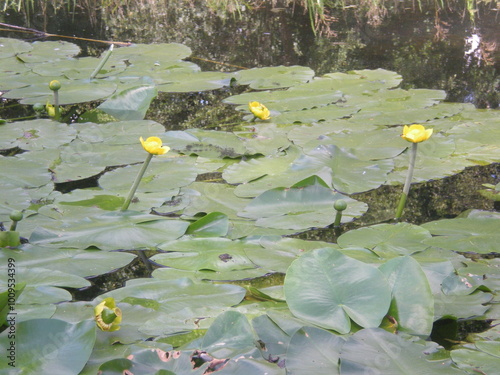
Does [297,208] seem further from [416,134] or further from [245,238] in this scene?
[416,134]

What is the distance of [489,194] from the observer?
1735 mm

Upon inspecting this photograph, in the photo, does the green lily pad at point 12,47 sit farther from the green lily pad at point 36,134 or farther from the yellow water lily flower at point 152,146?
the yellow water lily flower at point 152,146

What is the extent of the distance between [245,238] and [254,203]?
185 mm

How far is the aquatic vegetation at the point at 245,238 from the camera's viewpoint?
3.37ft

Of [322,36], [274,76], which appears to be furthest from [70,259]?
[322,36]

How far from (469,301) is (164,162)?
1037 mm

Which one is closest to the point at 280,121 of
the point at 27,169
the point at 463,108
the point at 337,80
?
the point at 337,80

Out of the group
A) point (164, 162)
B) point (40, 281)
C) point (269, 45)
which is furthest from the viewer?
point (269, 45)

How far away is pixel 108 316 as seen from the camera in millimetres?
1088

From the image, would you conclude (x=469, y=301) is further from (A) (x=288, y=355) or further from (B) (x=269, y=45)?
(B) (x=269, y=45)

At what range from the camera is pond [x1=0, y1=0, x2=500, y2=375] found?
1.05m

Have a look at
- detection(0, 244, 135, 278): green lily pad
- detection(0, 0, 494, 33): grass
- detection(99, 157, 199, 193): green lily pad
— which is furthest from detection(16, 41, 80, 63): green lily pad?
detection(0, 244, 135, 278): green lily pad

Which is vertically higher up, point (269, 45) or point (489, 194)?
point (269, 45)

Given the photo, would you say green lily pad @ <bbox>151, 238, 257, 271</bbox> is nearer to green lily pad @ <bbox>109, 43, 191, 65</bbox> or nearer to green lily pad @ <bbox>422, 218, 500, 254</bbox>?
green lily pad @ <bbox>422, 218, 500, 254</bbox>
